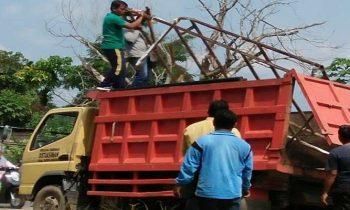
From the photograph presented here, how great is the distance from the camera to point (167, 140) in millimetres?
8148

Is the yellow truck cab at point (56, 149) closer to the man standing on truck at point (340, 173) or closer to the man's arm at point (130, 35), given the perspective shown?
the man's arm at point (130, 35)

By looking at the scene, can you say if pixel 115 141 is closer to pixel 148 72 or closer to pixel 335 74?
pixel 148 72

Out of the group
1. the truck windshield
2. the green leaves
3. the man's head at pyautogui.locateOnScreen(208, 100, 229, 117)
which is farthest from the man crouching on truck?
the green leaves

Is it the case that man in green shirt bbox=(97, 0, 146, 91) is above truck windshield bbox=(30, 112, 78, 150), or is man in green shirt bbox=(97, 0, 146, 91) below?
above

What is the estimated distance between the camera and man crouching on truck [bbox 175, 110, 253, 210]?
4.89 metres

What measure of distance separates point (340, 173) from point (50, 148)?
4.80 meters

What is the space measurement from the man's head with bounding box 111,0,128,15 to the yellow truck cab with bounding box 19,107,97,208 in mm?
1425

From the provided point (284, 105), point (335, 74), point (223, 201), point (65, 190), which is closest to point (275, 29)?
point (335, 74)

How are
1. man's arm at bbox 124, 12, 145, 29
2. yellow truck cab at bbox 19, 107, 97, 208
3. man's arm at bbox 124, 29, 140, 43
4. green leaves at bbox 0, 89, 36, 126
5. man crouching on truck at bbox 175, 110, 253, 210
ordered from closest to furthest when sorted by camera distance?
man crouching on truck at bbox 175, 110, 253, 210
man's arm at bbox 124, 12, 145, 29
yellow truck cab at bbox 19, 107, 97, 208
man's arm at bbox 124, 29, 140, 43
green leaves at bbox 0, 89, 36, 126

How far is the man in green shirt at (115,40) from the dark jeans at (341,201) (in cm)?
382

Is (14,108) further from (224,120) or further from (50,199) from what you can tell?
(224,120)

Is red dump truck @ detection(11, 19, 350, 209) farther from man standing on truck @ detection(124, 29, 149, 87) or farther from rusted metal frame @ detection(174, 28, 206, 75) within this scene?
man standing on truck @ detection(124, 29, 149, 87)

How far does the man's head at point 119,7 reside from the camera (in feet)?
30.7

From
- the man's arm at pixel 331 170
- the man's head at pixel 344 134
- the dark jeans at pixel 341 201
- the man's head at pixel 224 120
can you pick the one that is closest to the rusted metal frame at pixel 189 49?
the man's head at pixel 344 134
